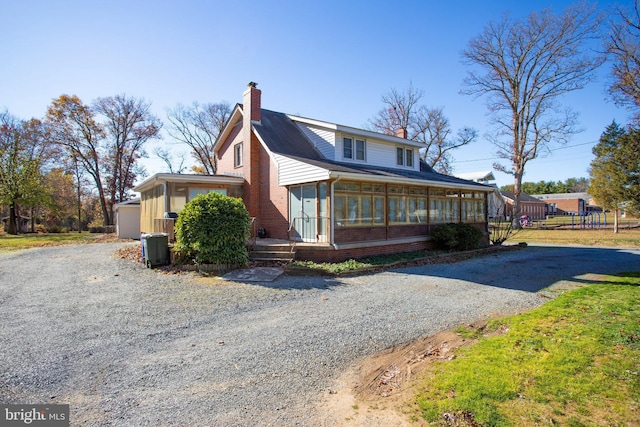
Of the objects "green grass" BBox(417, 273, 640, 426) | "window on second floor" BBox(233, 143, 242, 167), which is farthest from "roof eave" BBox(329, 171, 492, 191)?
"window on second floor" BBox(233, 143, 242, 167)

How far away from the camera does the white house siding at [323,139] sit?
48.7 ft

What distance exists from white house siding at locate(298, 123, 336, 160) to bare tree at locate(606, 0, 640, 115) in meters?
19.7

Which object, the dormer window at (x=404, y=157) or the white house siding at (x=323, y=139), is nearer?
the white house siding at (x=323, y=139)

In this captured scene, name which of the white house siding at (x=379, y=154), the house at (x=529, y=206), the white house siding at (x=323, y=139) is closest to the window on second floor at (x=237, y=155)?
the white house siding at (x=323, y=139)

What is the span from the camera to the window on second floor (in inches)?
656

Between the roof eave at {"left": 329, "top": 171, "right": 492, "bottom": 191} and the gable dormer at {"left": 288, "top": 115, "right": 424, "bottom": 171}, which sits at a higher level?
the gable dormer at {"left": 288, "top": 115, "right": 424, "bottom": 171}

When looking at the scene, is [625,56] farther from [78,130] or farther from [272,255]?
[78,130]

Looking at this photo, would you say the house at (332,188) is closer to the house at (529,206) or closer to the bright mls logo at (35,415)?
the bright mls logo at (35,415)

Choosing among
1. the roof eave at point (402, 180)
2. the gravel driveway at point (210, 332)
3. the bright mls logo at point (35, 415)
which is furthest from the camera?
the roof eave at point (402, 180)

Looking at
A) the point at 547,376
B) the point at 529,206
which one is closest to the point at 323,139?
the point at 547,376

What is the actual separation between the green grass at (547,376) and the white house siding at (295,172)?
7.06m

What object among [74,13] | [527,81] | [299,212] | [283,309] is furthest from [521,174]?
[74,13]

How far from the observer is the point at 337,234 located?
11.3 meters

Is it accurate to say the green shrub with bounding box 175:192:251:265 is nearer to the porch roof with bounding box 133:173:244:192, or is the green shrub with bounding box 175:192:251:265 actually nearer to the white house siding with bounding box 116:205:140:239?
the porch roof with bounding box 133:173:244:192
